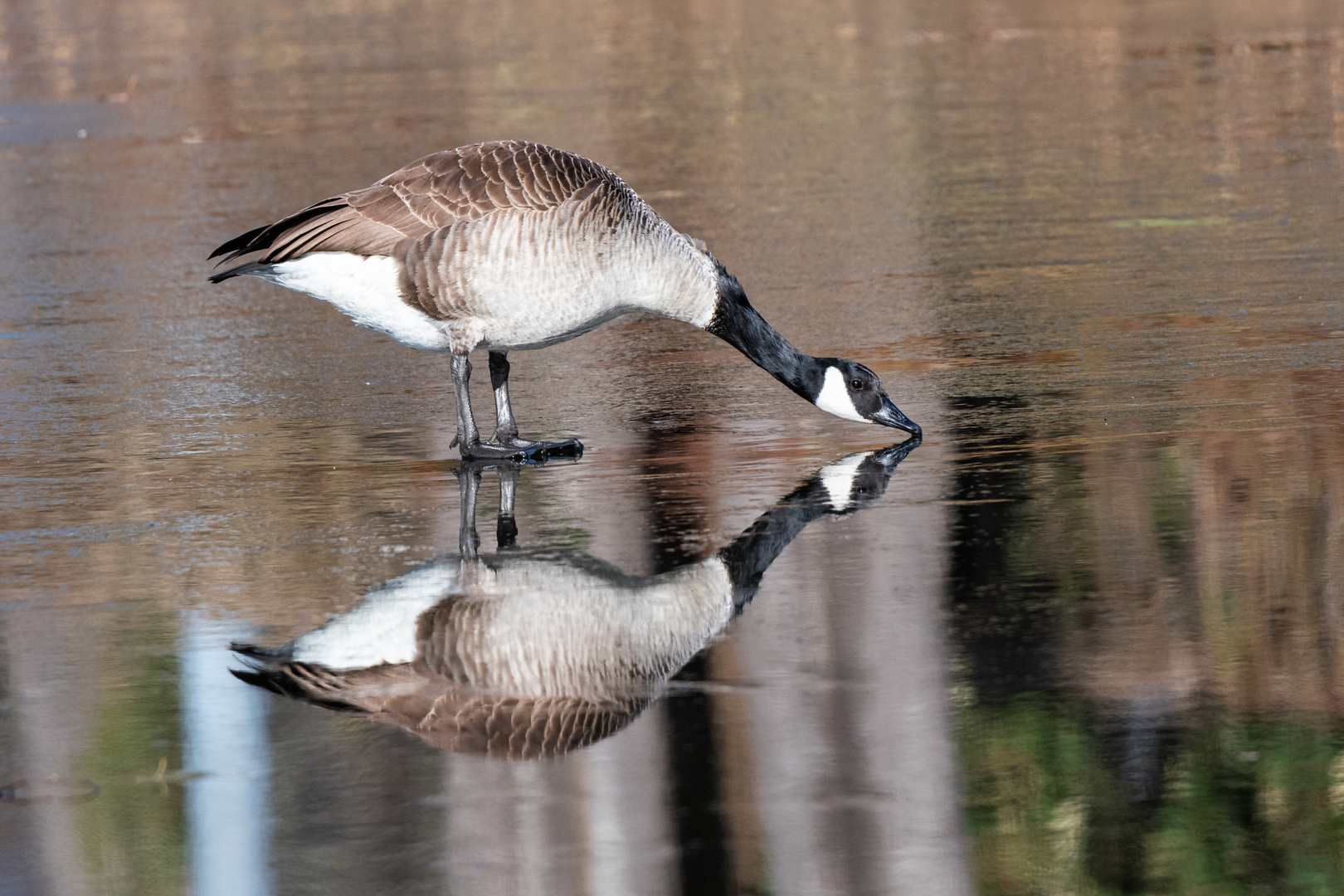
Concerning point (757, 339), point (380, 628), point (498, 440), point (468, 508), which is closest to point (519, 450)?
point (498, 440)

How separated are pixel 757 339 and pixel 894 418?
76 cm

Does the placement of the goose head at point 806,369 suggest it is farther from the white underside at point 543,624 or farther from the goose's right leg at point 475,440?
the white underside at point 543,624

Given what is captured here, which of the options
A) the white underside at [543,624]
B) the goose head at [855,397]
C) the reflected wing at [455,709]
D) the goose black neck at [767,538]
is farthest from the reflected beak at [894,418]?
the reflected wing at [455,709]

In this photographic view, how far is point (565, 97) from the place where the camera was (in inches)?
756

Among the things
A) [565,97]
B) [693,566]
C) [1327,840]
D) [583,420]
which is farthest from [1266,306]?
[565,97]

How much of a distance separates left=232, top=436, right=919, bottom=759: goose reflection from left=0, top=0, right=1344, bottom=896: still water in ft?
0.06

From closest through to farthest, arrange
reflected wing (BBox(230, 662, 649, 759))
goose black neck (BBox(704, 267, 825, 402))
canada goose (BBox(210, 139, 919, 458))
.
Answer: reflected wing (BBox(230, 662, 649, 759)), canada goose (BBox(210, 139, 919, 458)), goose black neck (BBox(704, 267, 825, 402))

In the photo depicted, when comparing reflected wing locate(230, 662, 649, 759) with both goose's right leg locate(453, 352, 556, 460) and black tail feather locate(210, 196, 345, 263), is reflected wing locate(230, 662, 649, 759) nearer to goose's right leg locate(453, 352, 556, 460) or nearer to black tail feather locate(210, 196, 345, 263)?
goose's right leg locate(453, 352, 556, 460)

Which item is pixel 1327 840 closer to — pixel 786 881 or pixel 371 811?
pixel 786 881

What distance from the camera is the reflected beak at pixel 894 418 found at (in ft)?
22.7

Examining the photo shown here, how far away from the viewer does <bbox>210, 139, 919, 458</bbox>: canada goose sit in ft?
21.9

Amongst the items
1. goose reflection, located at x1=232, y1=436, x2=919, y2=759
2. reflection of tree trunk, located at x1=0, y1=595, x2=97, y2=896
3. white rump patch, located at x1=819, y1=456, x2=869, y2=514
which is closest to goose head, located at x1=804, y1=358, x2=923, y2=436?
white rump patch, located at x1=819, y1=456, x2=869, y2=514

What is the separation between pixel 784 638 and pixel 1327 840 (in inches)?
61.5

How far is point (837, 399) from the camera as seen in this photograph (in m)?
7.12
